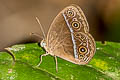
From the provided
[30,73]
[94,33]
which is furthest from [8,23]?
[30,73]

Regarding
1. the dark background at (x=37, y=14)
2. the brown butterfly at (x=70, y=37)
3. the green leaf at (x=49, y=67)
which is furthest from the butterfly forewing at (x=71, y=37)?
the dark background at (x=37, y=14)

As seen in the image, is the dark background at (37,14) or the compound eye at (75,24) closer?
the compound eye at (75,24)

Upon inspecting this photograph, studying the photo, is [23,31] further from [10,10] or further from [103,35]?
[103,35]

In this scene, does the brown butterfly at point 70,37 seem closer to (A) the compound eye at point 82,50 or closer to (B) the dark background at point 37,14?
(A) the compound eye at point 82,50

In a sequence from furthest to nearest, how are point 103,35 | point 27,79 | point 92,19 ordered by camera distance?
1. point 92,19
2. point 103,35
3. point 27,79

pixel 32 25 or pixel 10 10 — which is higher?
pixel 10 10

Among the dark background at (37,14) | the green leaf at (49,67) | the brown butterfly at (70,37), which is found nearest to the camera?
the green leaf at (49,67)
